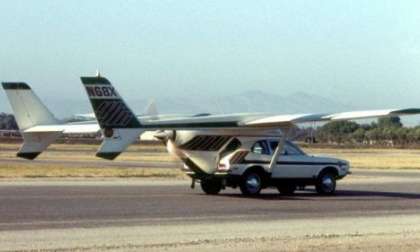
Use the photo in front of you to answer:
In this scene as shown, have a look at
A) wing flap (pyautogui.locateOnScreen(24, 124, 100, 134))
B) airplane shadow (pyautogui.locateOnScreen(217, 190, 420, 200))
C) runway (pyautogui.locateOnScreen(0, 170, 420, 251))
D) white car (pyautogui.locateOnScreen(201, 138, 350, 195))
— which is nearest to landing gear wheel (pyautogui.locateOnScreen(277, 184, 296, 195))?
white car (pyautogui.locateOnScreen(201, 138, 350, 195))

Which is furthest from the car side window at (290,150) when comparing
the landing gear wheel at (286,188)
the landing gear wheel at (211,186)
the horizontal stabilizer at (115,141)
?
the horizontal stabilizer at (115,141)

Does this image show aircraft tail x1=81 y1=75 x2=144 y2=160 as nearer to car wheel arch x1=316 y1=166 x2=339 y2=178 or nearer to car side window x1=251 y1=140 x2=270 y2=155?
car side window x1=251 y1=140 x2=270 y2=155

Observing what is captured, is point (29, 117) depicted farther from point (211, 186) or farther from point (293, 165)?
point (293, 165)

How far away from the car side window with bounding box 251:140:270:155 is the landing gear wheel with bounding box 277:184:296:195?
117 centimetres

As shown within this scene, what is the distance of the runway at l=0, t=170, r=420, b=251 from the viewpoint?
49.1 ft

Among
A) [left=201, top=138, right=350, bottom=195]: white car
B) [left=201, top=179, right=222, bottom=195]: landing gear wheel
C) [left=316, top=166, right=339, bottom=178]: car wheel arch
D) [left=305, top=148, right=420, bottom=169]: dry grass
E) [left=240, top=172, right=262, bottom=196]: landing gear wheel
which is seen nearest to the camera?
[left=240, top=172, right=262, bottom=196]: landing gear wheel

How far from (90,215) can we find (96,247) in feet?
18.6

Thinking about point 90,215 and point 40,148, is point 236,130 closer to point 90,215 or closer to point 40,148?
point 40,148

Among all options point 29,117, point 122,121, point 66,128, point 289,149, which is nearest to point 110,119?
point 122,121

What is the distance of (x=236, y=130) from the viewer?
2831 centimetres

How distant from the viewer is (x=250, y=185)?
90.8 ft

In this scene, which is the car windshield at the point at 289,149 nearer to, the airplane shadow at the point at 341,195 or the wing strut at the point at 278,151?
the wing strut at the point at 278,151

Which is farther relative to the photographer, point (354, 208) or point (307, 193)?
point (307, 193)

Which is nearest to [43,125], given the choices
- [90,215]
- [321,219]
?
[90,215]
